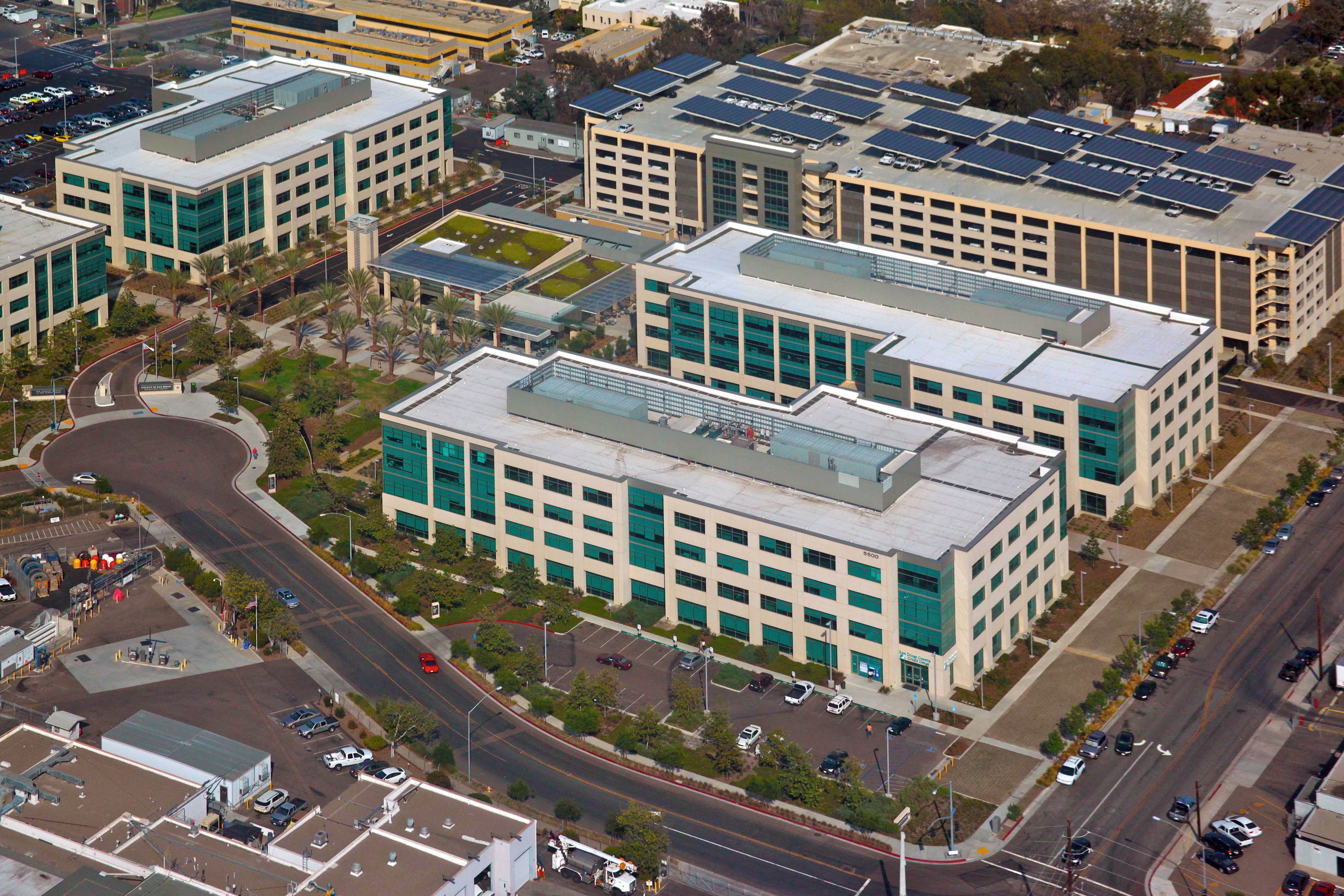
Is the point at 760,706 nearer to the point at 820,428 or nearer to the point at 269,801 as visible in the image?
the point at 820,428

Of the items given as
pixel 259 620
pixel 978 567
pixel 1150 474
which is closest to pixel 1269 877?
pixel 978 567

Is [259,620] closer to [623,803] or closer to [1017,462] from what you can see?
[623,803]

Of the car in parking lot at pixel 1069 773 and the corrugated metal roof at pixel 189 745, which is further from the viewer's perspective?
the car in parking lot at pixel 1069 773

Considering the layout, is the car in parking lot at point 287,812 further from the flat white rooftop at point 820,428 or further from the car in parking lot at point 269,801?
the flat white rooftop at point 820,428

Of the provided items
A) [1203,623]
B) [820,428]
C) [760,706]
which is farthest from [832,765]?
[1203,623]

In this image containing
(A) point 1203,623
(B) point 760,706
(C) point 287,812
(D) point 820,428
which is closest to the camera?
(C) point 287,812

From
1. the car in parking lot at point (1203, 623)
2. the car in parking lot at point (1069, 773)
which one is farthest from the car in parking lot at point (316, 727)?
the car in parking lot at point (1203, 623)
